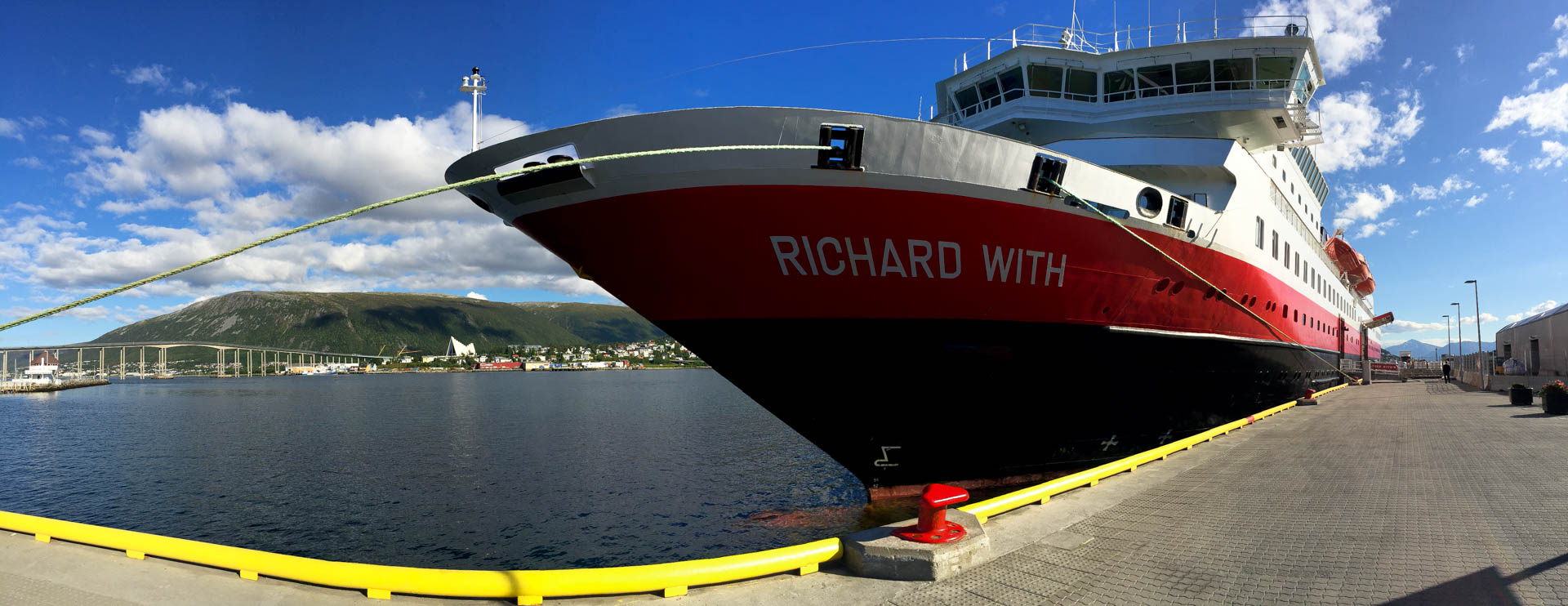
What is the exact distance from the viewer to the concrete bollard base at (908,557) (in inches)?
181

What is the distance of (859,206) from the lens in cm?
758

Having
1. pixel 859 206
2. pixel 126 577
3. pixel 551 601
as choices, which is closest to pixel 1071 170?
pixel 859 206

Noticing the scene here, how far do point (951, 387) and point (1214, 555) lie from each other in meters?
4.19

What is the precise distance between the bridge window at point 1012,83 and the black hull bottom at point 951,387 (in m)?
6.24

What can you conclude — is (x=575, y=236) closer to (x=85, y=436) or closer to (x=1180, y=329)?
(x=1180, y=329)

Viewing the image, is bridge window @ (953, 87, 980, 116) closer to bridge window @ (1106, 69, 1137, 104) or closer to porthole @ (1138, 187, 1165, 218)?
bridge window @ (1106, 69, 1137, 104)

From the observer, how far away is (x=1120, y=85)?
47.0ft

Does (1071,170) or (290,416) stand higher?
(1071,170)

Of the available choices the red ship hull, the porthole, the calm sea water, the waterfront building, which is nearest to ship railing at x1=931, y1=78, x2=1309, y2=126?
the red ship hull

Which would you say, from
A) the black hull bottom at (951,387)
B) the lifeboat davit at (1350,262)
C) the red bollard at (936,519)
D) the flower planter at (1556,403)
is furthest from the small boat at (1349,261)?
the red bollard at (936,519)

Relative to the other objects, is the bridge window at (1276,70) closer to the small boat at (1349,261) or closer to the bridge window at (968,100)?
the bridge window at (968,100)

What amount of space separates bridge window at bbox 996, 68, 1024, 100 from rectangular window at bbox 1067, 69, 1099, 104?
1.06 metres

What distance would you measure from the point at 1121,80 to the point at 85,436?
48008 millimetres

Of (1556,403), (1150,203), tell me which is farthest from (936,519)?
(1556,403)
